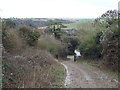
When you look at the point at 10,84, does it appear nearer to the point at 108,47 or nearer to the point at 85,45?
the point at 108,47

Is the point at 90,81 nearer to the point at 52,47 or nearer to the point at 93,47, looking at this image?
the point at 93,47

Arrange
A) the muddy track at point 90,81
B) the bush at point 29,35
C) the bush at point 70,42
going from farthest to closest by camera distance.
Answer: the bush at point 70,42 < the bush at point 29,35 < the muddy track at point 90,81

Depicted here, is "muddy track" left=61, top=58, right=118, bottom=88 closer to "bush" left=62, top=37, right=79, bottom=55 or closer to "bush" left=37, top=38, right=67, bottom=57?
"bush" left=37, top=38, right=67, bottom=57

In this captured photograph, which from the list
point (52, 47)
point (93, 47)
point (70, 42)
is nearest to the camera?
point (93, 47)

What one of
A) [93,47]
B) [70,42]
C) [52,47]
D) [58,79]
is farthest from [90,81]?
[70,42]

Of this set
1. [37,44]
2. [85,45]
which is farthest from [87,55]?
[37,44]

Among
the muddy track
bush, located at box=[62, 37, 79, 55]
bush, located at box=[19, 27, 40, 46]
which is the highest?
bush, located at box=[19, 27, 40, 46]

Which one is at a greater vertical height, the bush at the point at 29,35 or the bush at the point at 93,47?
the bush at the point at 29,35

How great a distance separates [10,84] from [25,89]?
57cm

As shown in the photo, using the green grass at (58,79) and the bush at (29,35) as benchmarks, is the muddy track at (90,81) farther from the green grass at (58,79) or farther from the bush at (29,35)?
the bush at (29,35)

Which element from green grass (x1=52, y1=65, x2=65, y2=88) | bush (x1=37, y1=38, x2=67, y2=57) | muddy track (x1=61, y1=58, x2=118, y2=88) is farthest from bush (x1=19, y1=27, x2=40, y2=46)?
green grass (x1=52, y1=65, x2=65, y2=88)

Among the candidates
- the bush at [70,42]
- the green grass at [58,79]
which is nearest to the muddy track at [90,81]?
the green grass at [58,79]

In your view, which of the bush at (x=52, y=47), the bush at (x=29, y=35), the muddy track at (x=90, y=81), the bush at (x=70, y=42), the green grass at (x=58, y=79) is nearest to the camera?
the green grass at (x=58, y=79)

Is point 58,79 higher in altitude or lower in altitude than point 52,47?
higher
